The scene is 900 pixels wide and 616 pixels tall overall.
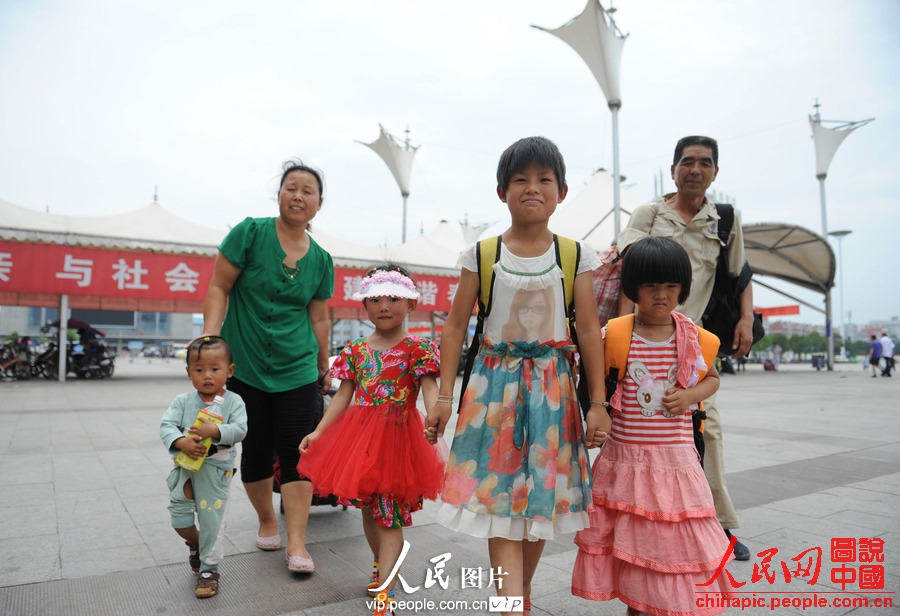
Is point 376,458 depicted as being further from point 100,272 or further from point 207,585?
point 100,272

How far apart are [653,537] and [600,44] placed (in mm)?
15515

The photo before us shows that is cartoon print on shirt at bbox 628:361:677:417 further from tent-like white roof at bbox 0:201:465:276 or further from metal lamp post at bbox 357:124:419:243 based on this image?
metal lamp post at bbox 357:124:419:243

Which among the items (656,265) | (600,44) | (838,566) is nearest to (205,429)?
(656,265)

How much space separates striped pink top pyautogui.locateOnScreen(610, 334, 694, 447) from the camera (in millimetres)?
1957

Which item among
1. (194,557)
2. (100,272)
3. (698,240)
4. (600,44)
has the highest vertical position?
(600,44)

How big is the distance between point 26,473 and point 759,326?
496cm

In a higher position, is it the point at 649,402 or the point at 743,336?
the point at 743,336

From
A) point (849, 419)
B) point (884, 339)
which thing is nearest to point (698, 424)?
point (849, 419)

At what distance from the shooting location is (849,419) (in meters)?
7.89

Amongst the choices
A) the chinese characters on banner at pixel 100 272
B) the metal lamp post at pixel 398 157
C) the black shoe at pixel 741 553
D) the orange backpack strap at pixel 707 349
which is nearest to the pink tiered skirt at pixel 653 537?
the orange backpack strap at pixel 707 349

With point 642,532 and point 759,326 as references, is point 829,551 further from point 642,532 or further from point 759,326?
point 642,532

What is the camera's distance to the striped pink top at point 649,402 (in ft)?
6.42

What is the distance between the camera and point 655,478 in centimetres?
187

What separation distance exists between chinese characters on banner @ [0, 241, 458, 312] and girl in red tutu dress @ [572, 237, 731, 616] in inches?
487
